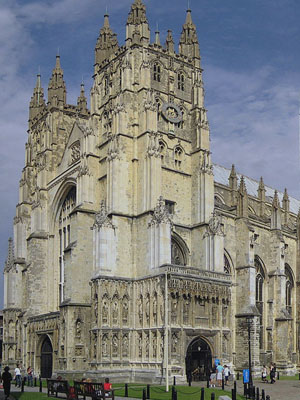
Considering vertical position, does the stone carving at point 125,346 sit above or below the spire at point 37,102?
below

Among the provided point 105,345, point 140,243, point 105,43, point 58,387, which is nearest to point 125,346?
point 105,345

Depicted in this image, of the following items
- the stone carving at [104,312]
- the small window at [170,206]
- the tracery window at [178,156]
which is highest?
the tracery window at [178,156]

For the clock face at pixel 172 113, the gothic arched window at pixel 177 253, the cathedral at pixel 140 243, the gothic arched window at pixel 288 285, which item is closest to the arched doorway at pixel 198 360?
the cathedral at pixel 140 243

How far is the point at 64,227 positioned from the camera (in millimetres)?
56531

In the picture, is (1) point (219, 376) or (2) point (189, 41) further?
(2) point (189, 41)

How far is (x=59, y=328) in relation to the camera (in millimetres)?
48438

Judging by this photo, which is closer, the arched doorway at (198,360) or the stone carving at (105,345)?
the stone carving at (105,345)

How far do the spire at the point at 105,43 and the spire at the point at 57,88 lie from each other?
6906 millimetres

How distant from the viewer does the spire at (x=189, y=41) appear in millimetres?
56125

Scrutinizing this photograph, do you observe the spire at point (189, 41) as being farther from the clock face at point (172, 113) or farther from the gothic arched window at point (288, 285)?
the gothic arched window at point (288, 285)

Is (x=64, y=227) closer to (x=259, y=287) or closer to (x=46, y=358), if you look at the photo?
(x=46, y=358)

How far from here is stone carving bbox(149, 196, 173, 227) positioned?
44.9 metres

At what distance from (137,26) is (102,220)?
17.8 metres

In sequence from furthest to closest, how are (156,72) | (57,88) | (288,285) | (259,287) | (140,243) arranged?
(288,285) < (57,88) < (259,287) < (156,72) < (140,243)
